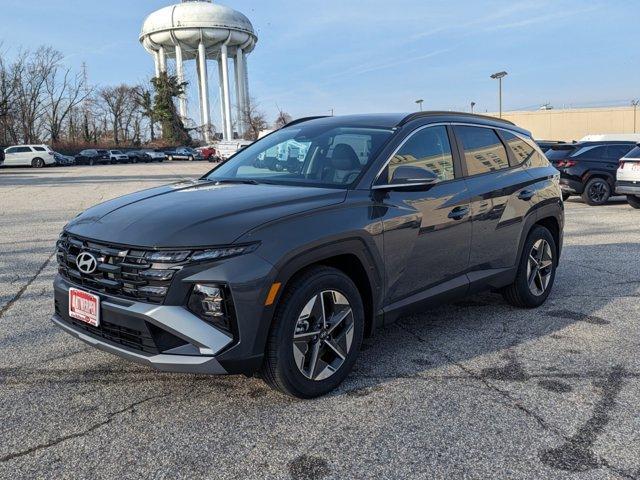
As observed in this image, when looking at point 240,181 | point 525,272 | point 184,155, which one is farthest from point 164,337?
point 184,155

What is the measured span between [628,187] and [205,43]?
243ft

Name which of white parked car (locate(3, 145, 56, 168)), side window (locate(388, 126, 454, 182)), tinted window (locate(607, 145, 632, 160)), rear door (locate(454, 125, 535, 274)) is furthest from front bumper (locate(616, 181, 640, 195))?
white parked car (locate(3, 145, 56, 168))

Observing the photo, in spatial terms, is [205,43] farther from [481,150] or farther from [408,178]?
[408,178]

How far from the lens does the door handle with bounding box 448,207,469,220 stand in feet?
13.9

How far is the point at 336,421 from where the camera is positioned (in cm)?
318

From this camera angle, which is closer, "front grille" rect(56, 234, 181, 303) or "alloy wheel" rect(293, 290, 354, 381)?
"front grille" rect(56, 234, 181, 303)

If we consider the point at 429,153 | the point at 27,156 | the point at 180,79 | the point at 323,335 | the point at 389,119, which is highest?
the point at 180,79

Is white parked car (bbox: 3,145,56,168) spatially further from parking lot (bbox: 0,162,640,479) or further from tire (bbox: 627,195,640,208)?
parking lot (bbox: 0,162,640,479)

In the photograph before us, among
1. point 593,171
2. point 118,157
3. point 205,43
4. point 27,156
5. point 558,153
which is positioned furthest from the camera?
point 205,43

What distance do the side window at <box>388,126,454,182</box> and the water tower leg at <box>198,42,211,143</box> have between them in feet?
254

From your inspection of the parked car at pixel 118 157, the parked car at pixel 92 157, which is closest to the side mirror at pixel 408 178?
the parked car at pixel 92 157

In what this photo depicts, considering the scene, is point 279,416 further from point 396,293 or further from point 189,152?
point 189,152

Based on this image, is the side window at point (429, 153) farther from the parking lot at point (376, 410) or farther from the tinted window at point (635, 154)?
the tinted window at point (635, 154)

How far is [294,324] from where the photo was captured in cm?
321
